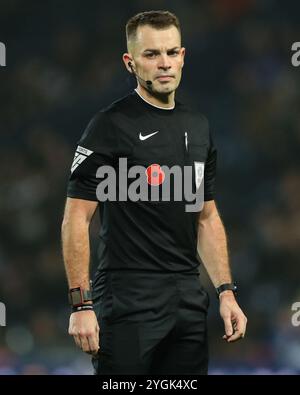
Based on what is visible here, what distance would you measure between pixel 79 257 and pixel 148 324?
1.30 feet

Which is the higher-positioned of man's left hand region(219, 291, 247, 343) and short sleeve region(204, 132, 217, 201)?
short sleeve region(204, 132, 217, 201)

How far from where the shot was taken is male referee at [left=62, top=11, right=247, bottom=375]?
3.69 m

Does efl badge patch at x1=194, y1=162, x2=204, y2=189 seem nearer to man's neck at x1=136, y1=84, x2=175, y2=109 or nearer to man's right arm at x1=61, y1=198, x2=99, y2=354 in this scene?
man's neck at x1=136, y1=84, x2=175, y2=109

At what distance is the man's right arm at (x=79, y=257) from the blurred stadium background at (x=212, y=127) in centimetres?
291

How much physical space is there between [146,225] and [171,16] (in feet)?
2.97

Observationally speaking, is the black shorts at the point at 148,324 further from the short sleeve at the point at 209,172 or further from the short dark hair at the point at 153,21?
the short dark hair at the point at 153,21

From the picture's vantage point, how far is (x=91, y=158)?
3703 mm

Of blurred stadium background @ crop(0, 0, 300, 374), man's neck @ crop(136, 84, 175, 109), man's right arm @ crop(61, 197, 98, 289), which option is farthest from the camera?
blurred stadium background @ crop(0, 0, 300, 374)

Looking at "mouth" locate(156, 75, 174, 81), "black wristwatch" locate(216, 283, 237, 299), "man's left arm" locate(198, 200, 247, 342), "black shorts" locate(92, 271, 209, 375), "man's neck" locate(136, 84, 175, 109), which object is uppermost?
"mouth" locate(156, 75, 174, 81)

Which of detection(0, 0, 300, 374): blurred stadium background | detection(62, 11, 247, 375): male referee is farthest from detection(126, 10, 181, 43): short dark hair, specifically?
detection(0, 0, 300, 374): blurred stadium background

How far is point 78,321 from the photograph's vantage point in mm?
3564

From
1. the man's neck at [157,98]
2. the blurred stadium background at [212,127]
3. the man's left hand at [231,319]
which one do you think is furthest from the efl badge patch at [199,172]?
the blurred stadium background at [212,127]

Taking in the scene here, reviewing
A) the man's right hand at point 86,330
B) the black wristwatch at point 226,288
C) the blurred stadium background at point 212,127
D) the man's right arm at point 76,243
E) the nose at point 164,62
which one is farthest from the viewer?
the blurred stadium background at point 212,127

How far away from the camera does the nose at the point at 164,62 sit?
3760 mm
